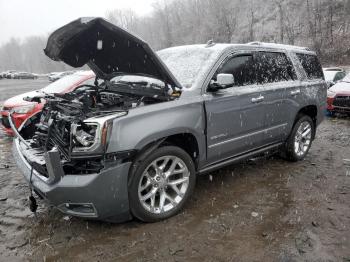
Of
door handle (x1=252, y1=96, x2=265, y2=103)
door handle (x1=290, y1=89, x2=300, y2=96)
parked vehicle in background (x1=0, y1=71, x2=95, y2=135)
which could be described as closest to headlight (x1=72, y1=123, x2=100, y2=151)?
door handle (x1=252, y1=96, x2=265, y2=103)

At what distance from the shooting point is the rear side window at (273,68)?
4668 mm

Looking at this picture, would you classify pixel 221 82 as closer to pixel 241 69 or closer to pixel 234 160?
pixel 241 69

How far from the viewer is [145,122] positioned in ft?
10.7

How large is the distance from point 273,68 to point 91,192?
→ 3249 millimetres

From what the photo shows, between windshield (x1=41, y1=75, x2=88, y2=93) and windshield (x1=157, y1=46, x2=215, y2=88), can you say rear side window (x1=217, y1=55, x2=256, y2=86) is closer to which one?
windshield (x1=157, y1=46, x2=215, y2=88)

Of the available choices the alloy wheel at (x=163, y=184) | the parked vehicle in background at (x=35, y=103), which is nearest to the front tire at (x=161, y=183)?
the alloy wheel at (x=163, y=184)

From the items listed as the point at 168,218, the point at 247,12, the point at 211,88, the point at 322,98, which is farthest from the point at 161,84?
the point at 247,12

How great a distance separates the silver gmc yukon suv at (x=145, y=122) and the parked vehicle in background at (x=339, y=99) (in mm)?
4999

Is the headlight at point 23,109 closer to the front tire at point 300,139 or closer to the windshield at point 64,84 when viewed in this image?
the windshield at point 64,84

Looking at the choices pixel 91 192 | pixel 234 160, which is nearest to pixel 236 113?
pixel 234 160

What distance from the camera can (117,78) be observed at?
454cm

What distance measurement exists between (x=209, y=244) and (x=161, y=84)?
1832mm

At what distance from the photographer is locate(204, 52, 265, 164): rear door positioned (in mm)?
3922

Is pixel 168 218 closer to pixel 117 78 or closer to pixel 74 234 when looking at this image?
pixel 74 234
